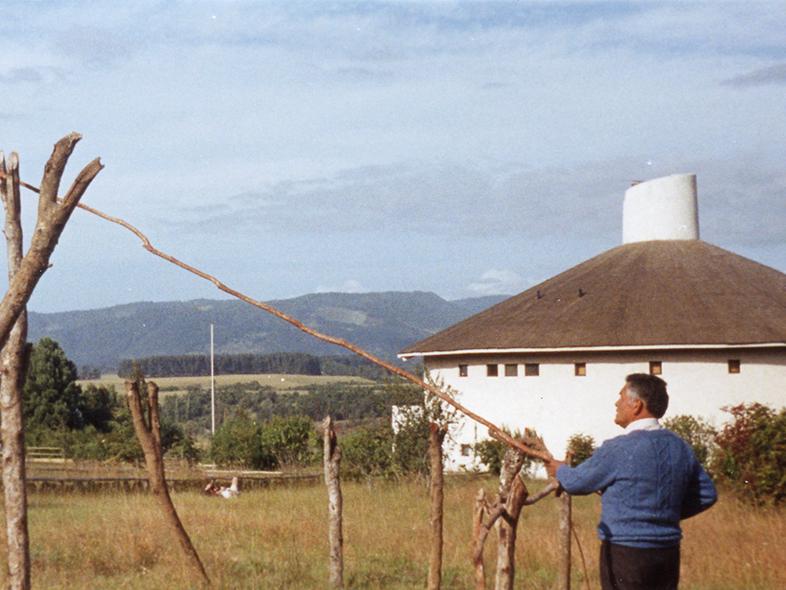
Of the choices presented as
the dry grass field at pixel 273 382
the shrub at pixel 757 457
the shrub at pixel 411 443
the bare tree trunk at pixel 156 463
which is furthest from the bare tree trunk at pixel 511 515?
the dry grass field at pixel 273 382

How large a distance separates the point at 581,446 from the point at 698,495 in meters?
25.2

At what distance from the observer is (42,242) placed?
4.91 metres

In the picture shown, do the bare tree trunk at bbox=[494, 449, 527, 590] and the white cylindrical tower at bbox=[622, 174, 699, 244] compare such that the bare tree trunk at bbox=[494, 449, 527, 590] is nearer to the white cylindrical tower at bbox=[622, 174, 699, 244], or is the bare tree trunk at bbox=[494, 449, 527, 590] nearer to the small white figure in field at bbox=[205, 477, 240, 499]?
the small white figure in field at bbox=[205, 477, 240, 499]

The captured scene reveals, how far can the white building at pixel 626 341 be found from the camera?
100 feet

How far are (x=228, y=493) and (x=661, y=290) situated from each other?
16760 mm

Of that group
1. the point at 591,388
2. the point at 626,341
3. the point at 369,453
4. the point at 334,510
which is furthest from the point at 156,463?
the point at 591,388

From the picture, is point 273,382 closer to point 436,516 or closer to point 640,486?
point 436,516

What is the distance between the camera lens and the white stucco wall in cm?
3062

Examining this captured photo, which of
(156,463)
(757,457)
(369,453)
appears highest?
(156,463)

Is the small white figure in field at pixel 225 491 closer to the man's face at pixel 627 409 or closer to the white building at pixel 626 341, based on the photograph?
the white building at pixel 626 341

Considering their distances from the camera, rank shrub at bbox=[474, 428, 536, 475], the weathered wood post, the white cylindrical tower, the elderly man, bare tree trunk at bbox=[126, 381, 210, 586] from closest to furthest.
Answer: the weathered wood post, the elderly man, bare tree trunk at bbox=[126, 381, 210, 586], shrub at bbox=[474, 428, 536, 475], the white cylindrical tower

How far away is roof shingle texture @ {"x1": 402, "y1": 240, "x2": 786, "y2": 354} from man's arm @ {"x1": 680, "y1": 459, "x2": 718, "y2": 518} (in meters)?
24.7

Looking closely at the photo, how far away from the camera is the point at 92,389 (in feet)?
207

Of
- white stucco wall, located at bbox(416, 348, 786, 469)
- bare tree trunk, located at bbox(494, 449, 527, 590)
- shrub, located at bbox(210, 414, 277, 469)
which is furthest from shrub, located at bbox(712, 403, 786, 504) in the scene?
shrub, located at bbox(210, 414, 277, 469)
